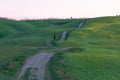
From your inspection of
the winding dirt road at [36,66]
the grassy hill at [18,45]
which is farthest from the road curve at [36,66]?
the grassy hill at [18,45]

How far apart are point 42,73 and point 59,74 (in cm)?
188

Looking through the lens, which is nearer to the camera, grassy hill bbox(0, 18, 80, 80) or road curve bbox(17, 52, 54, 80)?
road curve bbox(17, 52, 54, 80)

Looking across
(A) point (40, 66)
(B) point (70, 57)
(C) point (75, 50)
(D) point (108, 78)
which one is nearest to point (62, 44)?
(C) point (75, 50)

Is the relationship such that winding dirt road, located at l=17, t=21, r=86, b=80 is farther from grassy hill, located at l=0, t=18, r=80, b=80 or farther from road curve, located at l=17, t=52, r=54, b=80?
grassy hill, located at l=0, t=18, r=80, b=80

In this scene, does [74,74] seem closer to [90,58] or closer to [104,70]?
[104,70]

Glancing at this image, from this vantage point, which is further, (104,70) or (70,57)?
(70,57)

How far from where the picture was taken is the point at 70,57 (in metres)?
44.6

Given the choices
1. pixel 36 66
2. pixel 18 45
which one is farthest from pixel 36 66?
pixel 18 45

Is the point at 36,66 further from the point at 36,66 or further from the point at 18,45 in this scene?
the point at 18,45

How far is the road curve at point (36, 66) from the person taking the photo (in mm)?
35800

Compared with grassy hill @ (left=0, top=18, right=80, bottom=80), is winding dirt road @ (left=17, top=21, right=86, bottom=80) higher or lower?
higher

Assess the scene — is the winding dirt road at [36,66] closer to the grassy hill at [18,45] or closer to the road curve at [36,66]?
the road curve at [36,66]

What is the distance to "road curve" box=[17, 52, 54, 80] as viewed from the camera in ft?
117

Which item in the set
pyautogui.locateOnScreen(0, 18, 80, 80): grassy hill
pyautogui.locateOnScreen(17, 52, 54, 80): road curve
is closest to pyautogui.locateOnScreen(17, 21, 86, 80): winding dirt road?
pyautogui.locateOnScreen(17, 52, 54, 80): road curve
